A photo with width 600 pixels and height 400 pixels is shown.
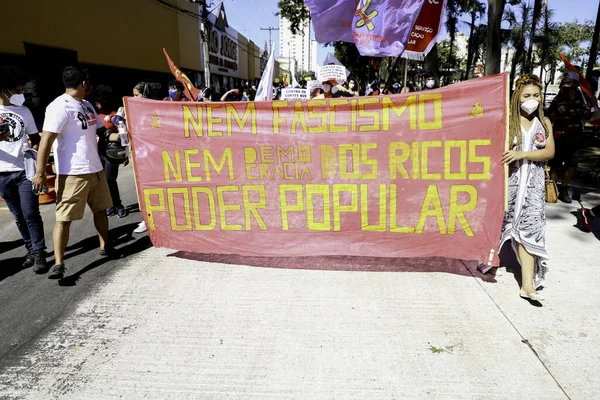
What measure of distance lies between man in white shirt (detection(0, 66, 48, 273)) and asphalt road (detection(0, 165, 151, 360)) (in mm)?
286

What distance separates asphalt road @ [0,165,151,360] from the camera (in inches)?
124

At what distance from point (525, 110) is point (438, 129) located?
2.14 ft

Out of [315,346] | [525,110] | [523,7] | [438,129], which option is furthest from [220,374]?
[523,7]

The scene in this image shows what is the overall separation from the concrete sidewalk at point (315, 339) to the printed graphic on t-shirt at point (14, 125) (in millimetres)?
1535

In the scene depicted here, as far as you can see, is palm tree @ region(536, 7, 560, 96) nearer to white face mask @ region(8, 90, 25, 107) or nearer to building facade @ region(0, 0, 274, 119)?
building facade @ region(0, 0, 274, 119)

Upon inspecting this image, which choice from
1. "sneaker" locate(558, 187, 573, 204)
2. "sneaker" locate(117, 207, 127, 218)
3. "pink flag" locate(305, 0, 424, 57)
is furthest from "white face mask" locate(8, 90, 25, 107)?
"sneaker" locate(558, 187, 573, 204)

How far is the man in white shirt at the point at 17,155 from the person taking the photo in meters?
3.76

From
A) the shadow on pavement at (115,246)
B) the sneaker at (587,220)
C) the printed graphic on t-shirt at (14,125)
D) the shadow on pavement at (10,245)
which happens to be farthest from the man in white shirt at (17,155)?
the sneaker at (587,220)

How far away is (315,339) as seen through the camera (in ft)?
9.37

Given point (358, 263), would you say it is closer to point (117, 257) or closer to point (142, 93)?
point (117, 257)

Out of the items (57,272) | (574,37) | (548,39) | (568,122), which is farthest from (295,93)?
(574,37)

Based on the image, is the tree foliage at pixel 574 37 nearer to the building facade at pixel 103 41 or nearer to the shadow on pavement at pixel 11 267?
the building facade at pixel 103 41

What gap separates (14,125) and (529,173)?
4.39 m

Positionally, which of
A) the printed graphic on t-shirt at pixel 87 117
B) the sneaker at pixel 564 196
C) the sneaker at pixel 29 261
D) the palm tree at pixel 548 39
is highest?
the palm tree at pixel 548 39
